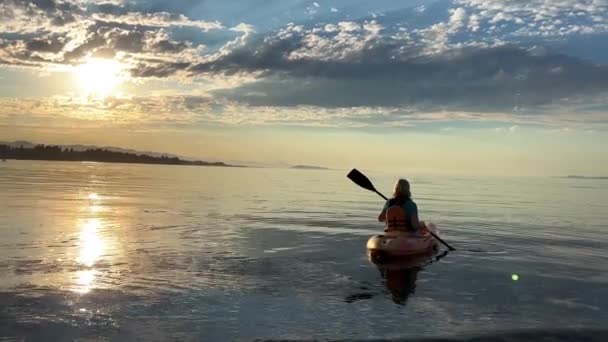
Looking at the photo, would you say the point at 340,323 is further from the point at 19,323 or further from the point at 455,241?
the point at 455,241

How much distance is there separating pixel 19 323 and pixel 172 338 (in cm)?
242

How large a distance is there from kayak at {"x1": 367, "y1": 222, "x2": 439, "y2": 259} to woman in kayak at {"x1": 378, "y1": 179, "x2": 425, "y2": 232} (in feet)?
0.69

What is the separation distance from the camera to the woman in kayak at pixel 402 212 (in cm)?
1620

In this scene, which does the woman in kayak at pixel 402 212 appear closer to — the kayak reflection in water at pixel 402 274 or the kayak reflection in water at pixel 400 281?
the kayak reflection in water at pixel 402 274

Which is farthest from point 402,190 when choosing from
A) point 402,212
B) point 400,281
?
point 400,281

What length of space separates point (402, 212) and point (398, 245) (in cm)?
107

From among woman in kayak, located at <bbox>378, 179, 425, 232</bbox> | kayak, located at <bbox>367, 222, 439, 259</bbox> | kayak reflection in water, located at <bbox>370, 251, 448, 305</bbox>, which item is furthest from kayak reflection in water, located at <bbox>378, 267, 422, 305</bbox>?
woman in kayak, located at <bbox>378, 179, 425, 232</bbox>

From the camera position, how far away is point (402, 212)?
16.2 m

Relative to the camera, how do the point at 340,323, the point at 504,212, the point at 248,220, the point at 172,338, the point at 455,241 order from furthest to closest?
the point at 504,212
the point at 248,220
the point at 455,241
the point at 340,323
the point at 172,338

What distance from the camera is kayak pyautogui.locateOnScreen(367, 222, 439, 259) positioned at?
15.4m

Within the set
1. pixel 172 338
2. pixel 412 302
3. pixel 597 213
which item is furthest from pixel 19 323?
pixel 597 213

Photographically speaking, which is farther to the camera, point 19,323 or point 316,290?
point 316,290

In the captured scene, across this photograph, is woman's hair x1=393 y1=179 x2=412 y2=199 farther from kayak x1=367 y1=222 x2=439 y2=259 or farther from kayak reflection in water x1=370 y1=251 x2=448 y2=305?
kayak reflection in water x1=370 y1=251 x2=448 y2=305

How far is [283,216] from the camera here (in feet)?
88.7
